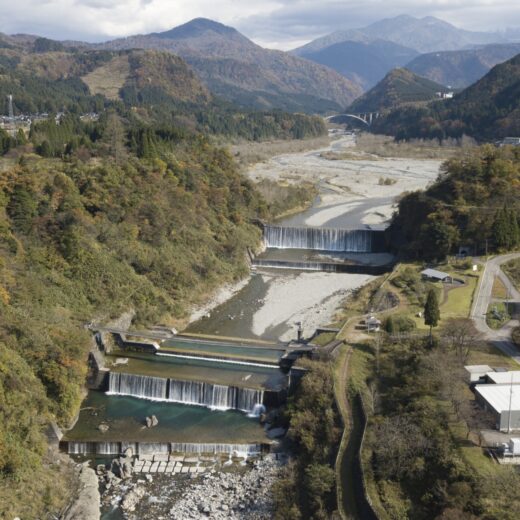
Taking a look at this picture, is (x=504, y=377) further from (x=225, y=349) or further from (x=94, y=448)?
(x=94, y=448)

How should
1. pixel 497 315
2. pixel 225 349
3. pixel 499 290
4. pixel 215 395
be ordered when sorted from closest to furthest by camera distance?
pixel 215 395 → pixel 497 315 → pixel 225 349 → pixel 499 290

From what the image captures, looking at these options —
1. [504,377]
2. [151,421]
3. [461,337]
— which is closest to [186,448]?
[151,421]

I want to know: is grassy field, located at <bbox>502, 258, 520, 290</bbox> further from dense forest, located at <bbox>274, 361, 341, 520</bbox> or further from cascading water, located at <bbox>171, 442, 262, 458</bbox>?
cascading water, located at <bbox>171, 442, 262, 458</bbox>

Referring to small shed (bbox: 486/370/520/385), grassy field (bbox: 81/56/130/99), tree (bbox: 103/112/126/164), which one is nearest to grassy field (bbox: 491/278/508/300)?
small shed (bbox: 486/370/520/385)

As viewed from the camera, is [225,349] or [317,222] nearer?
[225,349]

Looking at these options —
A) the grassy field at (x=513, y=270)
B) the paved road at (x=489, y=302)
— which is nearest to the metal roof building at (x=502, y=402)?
the paved road at (x=489, y=302)
